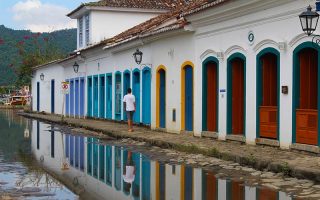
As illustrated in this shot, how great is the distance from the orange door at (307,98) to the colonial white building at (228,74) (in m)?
0.02

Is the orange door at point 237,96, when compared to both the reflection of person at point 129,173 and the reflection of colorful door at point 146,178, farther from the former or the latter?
the reflection of person at point 129,173

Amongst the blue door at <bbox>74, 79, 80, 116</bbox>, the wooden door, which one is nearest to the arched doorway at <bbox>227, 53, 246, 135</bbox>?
the wooden door


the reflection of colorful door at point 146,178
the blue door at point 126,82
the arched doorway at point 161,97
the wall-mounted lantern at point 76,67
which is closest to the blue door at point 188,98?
the arched doorway at point 161,97

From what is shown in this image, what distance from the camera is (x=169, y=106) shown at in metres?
21.5

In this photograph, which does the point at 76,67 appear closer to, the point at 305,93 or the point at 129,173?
the point at 305,93

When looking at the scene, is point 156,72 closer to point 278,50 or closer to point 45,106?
point 278,50

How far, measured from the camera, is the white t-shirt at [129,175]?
35.4 ft

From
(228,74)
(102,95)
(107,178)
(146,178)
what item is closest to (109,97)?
(102,95)

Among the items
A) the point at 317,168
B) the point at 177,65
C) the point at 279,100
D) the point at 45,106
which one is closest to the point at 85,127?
the point at 177,65

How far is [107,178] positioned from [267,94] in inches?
240

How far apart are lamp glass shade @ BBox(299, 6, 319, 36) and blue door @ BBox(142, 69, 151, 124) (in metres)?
12.3

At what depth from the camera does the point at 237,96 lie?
17.0 metres

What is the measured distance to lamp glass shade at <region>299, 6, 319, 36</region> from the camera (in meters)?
11.9

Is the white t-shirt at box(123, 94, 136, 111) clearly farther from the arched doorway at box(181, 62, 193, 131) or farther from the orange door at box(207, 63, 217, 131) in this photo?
the orange door at box(207, 63, 217, 131)
